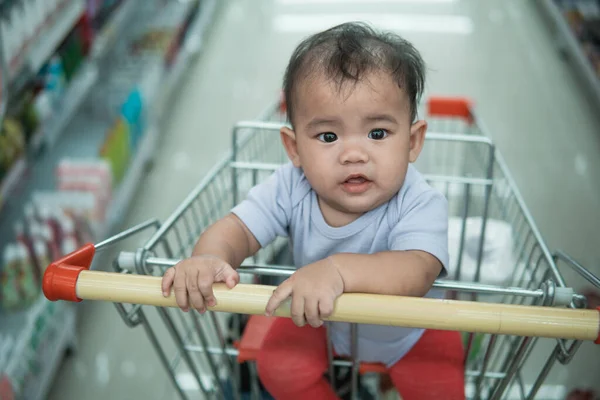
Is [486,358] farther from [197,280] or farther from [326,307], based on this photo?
[197,280]

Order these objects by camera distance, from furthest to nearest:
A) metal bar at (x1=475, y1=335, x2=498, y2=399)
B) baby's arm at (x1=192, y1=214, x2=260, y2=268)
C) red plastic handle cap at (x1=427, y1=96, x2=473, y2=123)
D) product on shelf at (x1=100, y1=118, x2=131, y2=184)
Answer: product on shelf at (x1=100, y1=118, x2=131, y2=184)
red plastic handle cap at (x1=427, y1=96, x2=473, y2=123)
baby's arm at (x1=192, y1=214, x2=260, y2=268)
metal bar at (x1=475, y1=335, x2=498, y2=399)

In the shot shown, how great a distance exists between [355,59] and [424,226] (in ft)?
1.10

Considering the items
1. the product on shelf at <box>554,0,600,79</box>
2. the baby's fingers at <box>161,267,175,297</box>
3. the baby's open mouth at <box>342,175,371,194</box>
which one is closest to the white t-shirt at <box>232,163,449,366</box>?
the baby's open mouth at <box>342,175,371,194</box>

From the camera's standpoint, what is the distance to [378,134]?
3.79 ft

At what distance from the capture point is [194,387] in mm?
2262

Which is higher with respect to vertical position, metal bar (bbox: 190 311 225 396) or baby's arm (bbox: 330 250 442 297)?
baby's arm (bbox: 330 250 442 297)

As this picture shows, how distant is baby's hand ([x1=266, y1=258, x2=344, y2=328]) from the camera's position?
3.12 feet

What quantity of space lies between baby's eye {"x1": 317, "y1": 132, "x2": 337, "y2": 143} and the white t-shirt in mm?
205

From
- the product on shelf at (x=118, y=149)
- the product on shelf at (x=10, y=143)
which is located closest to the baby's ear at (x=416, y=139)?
the product on shelf at (x=10, y=143)

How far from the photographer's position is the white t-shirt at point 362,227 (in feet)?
4.02

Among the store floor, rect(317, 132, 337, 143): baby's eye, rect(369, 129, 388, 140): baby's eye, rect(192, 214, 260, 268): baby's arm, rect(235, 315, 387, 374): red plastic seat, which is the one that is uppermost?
rect(369, 129, 388, 140): baby's eye

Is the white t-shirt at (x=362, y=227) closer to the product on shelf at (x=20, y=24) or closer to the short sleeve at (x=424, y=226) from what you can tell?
the short sleeve at (x=424, y=226)

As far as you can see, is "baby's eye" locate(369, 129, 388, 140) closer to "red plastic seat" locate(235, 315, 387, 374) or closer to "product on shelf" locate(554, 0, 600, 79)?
"red plastic seat" locate(235, 315, 387, 374)

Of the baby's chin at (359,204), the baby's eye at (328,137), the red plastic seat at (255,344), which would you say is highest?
the baby's eye at (328,137)
